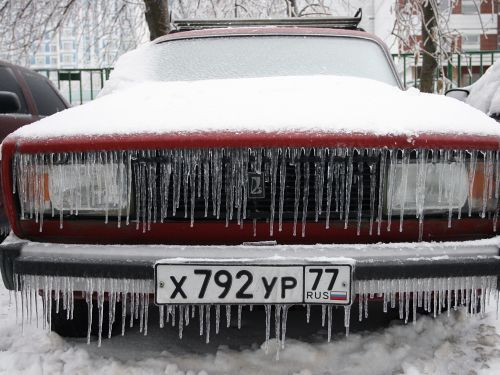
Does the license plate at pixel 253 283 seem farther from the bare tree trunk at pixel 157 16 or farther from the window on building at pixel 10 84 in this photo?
the bare tree trunk at pixel 157 16

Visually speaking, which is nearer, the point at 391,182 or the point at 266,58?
the point at 391,182

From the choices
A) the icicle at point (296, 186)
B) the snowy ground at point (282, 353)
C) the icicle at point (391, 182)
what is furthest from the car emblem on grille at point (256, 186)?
the snowy ground at point (282, 353)

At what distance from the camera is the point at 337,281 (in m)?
1.79

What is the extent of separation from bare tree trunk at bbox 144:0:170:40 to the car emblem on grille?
732cm

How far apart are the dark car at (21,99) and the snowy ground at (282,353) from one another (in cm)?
199

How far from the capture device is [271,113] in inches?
75.5

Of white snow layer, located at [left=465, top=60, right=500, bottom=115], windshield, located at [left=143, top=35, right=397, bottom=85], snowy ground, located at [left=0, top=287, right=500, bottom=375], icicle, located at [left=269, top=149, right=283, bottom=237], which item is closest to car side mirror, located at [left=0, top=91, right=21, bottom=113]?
windshield, located at [left=143, top=35, right=397, bottom=85]

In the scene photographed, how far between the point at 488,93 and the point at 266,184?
12.2 ft

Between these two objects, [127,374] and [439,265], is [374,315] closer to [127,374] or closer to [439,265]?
[439,265]

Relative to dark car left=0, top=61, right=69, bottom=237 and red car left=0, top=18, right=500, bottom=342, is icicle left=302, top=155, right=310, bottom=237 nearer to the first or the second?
red car left=0, top=18, right=500, bottom=342

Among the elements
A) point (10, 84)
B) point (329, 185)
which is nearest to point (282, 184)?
point (329, 185)

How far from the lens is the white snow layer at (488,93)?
443 cm

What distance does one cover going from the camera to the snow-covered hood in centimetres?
182

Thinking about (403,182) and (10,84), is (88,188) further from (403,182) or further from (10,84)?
(10,84)
